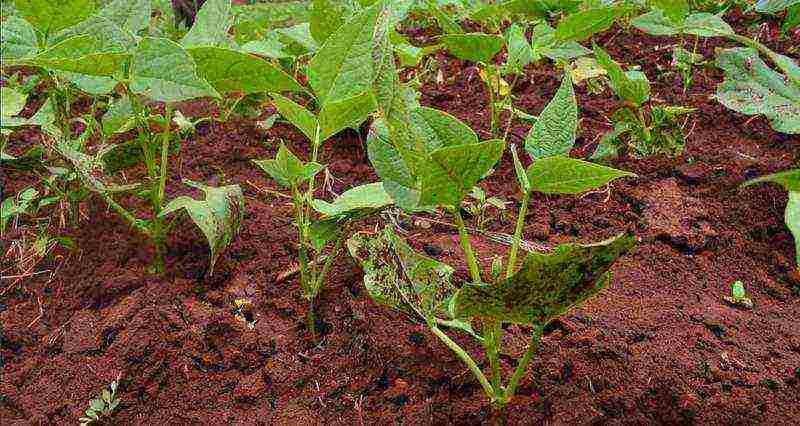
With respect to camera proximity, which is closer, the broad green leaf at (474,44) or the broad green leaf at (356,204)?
the broad green leaf at (356,204)

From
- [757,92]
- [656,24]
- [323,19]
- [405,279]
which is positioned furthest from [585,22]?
[405,279]

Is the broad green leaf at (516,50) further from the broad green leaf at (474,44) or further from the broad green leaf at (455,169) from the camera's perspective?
the broad green leaf at (455,169)

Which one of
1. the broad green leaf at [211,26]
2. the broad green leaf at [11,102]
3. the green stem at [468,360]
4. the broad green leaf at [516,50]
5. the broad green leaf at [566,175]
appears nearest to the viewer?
the broad green leaf at [566,175]

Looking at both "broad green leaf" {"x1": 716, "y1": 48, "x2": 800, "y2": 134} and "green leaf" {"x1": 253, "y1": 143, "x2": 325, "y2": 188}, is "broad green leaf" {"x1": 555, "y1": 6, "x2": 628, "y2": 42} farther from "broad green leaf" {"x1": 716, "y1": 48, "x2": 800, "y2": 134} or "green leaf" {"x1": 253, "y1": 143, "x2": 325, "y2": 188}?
"green leaf" {"x1": 253, "y1": 143, "x2": 325, "y2": 188}

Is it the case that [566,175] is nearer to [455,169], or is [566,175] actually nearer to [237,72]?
[455,169]

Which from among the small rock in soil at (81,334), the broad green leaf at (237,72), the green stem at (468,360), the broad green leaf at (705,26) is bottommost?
the small rock in soil at (81,334)

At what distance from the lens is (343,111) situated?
0.92 metres

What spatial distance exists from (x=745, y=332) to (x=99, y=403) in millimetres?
983

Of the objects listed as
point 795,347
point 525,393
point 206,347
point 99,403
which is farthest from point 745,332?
point 99,403

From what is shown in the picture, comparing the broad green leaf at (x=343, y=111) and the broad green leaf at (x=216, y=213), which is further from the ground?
the broad green leaf at (x=343, y=111)

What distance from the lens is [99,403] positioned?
99 centimetres

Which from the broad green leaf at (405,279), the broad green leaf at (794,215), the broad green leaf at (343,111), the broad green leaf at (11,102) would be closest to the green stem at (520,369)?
the broad green leaf at (405,279)

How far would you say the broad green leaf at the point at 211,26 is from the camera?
1150 mm

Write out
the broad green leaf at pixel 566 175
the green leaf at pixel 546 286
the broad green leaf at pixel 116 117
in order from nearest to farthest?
the green leaf at pixel 546 286 → the broad green leaf at pixel 566 175 → the broad green leaf at pixel 116 117
